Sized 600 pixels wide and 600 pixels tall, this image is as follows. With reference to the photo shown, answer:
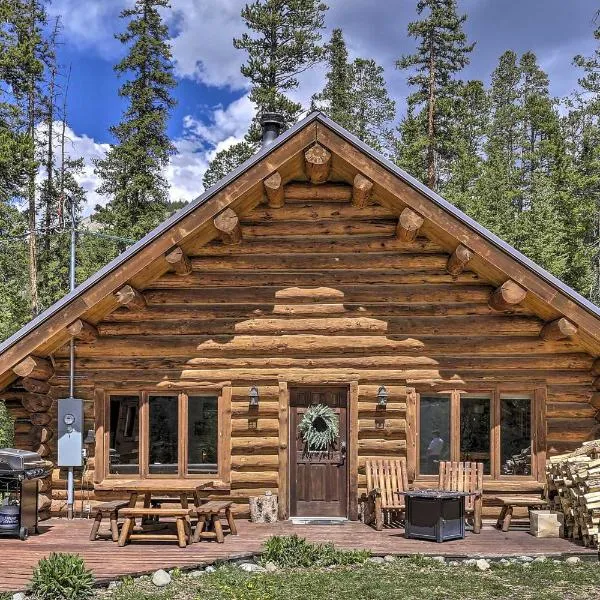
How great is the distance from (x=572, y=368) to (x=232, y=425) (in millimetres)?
5532

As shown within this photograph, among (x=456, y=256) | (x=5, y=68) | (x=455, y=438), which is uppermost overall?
(x=5, y=68)

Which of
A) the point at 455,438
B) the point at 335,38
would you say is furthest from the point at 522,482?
the point at 335,38

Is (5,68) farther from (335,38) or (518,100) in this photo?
(518,100)

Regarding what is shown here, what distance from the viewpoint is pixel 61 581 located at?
7.04 metres

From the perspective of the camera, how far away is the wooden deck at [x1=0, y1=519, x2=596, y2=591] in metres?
7.90

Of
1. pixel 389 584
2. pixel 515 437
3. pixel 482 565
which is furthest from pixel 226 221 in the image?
pixel 482 565

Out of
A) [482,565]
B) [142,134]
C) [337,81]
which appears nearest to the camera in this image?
[482,565]

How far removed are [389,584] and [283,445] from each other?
3.87 m

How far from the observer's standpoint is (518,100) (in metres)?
44.6

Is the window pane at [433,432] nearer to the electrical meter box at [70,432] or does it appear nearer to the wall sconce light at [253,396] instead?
the wall sconce light at [253,396]

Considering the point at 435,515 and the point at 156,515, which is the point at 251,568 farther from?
the point at 435,515

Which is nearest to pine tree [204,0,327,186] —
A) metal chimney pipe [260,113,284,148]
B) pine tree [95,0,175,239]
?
pine tree [95,0,175,239]

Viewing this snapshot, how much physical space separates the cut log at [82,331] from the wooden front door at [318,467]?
3361 mm

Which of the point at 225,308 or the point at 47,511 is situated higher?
the point at 225,308
